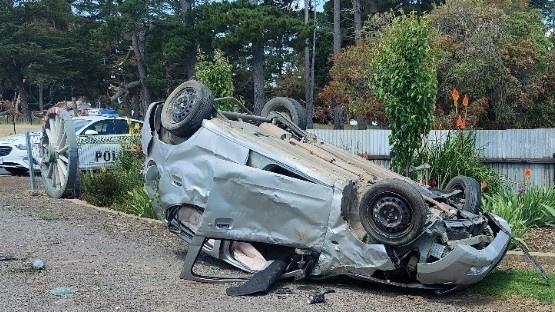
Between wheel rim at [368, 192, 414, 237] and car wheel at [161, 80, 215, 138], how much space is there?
2252mm

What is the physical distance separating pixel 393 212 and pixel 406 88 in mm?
4770

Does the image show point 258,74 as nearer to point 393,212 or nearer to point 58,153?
point 58,153

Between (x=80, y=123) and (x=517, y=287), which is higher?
(x=80, y=123)

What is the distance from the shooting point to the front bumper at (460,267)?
5676 mm

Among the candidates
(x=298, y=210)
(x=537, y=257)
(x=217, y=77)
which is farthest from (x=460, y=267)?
(x=217, y=77)

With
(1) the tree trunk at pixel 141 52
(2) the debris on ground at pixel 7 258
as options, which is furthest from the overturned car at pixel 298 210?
(1) the tree trunk at pixel 141 52

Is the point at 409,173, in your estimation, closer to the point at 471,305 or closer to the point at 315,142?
the point at 315,142

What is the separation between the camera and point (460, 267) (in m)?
5.71

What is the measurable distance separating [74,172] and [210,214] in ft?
21.3

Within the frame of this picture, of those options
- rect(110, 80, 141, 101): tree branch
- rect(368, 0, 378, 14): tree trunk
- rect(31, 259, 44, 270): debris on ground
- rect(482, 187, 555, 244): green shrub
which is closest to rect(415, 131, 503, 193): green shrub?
rect(482, 187, 555, 244): green shrub

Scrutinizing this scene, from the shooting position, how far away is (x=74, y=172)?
1238 cm

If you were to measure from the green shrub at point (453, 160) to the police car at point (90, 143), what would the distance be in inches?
248

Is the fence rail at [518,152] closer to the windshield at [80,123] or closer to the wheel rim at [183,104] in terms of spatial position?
the wheel rim at [183,104]

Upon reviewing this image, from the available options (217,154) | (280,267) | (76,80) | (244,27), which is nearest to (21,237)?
(217,154)
